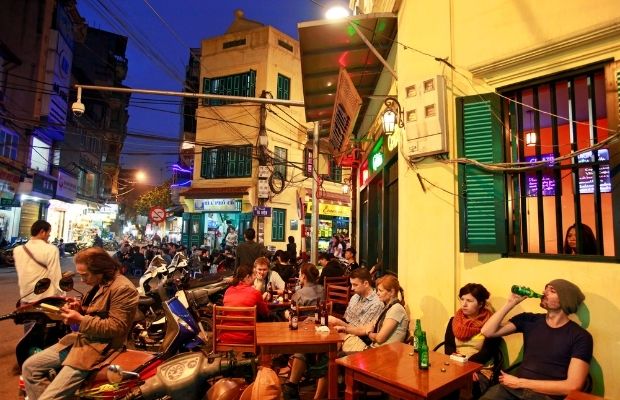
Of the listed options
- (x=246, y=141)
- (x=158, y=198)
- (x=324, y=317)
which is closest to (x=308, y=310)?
(x=324, y=317)

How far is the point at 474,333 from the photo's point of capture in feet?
14.2

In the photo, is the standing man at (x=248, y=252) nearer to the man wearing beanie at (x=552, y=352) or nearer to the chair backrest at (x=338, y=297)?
the chair backrest at (x=338, y=297)

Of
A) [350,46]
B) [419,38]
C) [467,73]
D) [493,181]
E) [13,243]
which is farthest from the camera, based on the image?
[13,243]

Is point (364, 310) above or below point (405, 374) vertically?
above

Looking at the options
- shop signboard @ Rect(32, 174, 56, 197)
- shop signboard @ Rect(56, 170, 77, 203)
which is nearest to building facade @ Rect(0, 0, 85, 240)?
shop signboard @ Rect(32, 174, 56, 197)

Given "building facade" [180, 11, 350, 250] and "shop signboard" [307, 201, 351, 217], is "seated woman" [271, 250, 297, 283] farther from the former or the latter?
"shop signboard" [307, 201, 351, 217]

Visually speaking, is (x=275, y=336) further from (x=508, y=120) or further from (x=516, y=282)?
(x=508, y=120)

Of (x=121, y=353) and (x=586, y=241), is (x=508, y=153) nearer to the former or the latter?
(x=586, y=241)

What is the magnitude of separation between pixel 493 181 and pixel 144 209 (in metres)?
45.5

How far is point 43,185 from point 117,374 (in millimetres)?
25526

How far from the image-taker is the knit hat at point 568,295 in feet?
12.0

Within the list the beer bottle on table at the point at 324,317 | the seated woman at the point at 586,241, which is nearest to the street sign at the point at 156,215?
the beer bottle on table at the point at 324,317

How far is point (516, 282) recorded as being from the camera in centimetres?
450

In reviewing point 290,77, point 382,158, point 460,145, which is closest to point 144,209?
point 290,77
